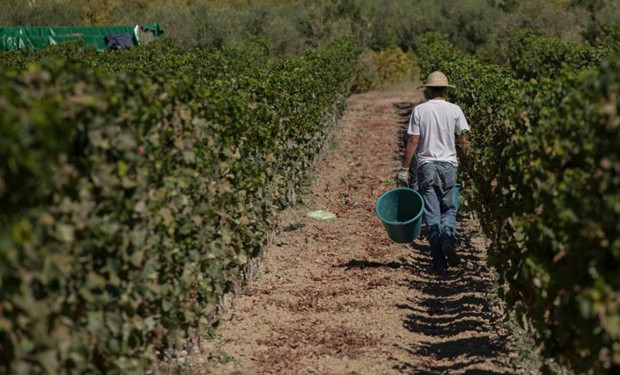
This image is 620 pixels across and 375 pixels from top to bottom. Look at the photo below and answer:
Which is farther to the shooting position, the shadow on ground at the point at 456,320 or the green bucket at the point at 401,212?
the green bucket at the point at 401,212

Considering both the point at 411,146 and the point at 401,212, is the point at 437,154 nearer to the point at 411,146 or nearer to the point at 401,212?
the point at 411,146

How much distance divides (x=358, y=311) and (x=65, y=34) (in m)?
35.1

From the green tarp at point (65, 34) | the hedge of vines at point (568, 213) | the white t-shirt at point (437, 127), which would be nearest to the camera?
the hedge of vines at point (568, 213)

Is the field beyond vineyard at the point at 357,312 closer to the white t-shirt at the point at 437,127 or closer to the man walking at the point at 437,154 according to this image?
the man walking at the point at 437,154

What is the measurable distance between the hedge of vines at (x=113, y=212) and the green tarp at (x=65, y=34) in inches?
1210

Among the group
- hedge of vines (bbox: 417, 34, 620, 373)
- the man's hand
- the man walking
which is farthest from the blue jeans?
hedge of vines (bbox: 417, 34, 620, 373)

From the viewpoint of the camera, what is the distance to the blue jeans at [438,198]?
9.62 metres

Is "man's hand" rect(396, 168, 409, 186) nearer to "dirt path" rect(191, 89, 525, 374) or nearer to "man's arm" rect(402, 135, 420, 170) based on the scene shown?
"man's arm" rect(402, 135, 420, 170)

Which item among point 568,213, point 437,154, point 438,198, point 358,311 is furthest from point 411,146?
point 568,213

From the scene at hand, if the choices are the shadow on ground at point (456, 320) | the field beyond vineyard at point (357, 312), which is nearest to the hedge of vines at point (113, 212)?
the field beyond vineyard at point (357, 312)

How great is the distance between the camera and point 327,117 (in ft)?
61.6

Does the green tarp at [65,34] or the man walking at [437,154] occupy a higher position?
the green tarp at [65,34]

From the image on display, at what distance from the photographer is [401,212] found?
1012 centimetres

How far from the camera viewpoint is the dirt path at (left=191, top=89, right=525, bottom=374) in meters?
7.15
